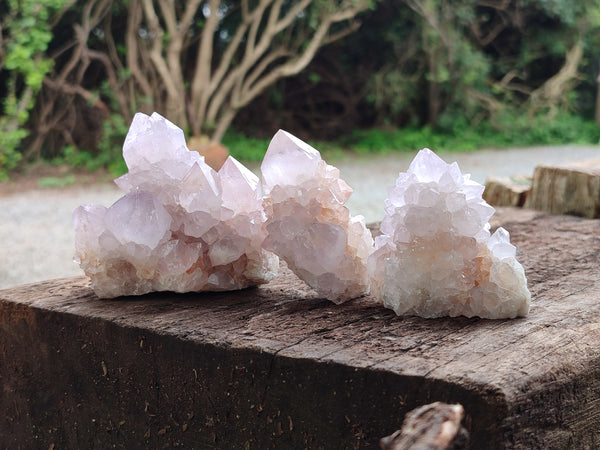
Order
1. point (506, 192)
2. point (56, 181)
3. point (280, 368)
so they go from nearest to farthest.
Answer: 1. point (280, 368)
2. point (506, 192)
3. point (56, 181)

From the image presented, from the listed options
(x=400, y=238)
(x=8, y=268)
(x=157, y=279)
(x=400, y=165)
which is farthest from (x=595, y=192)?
(x=400, y=165)

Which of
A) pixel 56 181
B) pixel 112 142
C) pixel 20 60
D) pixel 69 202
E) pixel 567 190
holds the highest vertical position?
pixel 20 60

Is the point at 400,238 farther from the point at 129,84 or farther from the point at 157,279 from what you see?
the point at 129,84

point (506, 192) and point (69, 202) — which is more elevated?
point (506, 192)

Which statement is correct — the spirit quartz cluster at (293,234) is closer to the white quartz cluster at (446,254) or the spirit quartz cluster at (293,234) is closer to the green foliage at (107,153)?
the white quartz cluster at (446,254)

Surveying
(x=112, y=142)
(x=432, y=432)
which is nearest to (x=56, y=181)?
(x=112, y=142)

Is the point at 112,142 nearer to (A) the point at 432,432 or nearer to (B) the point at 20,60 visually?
(B) the point at 20,60
